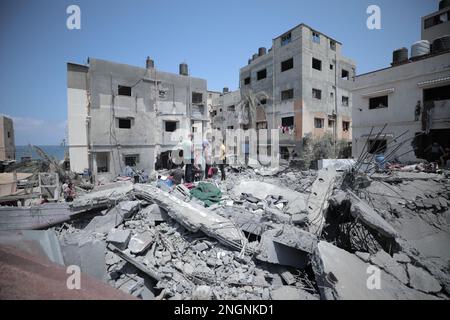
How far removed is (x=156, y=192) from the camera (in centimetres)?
519

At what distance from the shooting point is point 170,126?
18719 mm

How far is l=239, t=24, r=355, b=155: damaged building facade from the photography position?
19031mm

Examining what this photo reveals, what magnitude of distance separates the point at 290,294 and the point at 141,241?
2.69 meters


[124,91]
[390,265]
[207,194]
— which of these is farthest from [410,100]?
[124,91]

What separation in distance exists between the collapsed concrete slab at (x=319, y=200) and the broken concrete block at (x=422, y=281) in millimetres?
1431

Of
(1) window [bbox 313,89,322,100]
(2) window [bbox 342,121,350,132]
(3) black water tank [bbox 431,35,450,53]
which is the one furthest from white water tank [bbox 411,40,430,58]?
(2) window [bbox 342,121,350,132]

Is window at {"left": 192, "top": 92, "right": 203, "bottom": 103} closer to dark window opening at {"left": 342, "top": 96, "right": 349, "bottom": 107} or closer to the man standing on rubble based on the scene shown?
the man standing on rubble

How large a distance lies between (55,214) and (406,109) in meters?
20.1

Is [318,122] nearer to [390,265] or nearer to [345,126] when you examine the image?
[345,126]

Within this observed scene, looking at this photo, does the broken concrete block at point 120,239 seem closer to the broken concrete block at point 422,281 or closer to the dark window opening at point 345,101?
the broken concrete block at point 422,281

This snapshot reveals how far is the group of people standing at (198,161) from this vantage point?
26.5ft

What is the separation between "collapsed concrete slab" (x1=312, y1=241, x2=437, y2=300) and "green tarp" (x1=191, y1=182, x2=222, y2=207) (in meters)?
3.29

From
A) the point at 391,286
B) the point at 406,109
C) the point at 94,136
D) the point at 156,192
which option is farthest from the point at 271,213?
the point at 406,109
